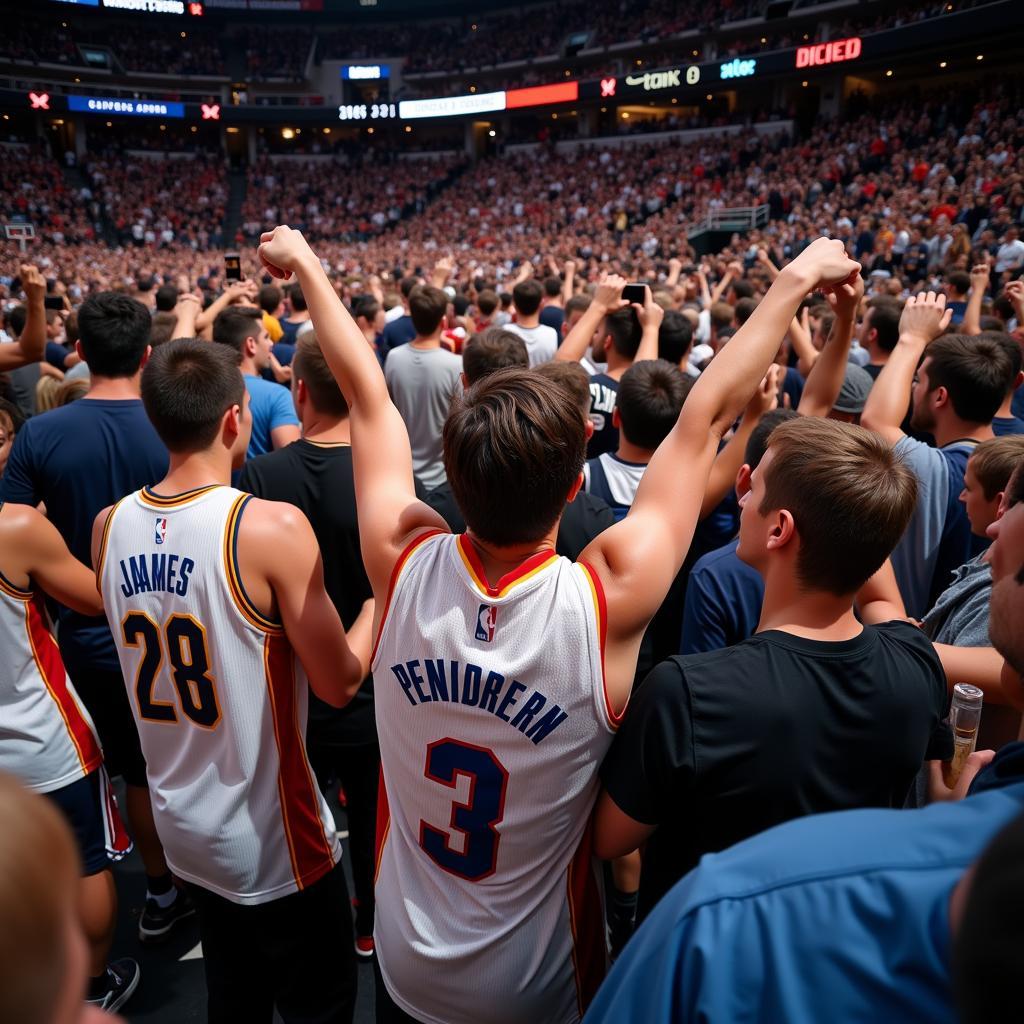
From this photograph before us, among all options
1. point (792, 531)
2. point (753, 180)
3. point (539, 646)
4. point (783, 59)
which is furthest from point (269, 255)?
point (783, 59)

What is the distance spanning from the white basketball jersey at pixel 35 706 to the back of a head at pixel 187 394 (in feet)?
2.59

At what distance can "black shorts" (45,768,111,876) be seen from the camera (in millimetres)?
2621

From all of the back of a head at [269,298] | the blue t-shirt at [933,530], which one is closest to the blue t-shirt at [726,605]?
the blue t-shirt at [933,530]

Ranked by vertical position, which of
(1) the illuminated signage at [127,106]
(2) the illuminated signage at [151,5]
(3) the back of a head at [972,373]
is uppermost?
(2) the illuminated signage at [151,5]

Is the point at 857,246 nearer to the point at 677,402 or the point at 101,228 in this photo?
the point at 677,402

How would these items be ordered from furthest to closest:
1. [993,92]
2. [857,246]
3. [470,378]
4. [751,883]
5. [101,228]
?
[101,228]
[993,92]
[857,246]
[470,378]
[751,883]

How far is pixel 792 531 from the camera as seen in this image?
5.58 ft

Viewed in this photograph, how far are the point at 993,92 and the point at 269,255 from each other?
27352 mm

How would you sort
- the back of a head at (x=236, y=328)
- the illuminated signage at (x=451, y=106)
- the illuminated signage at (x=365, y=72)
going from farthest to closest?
the illuminated signage at (x=365, y=72)
the illuminated signage at (x=451, y=106)
the back of a head at (x=236, y=328)

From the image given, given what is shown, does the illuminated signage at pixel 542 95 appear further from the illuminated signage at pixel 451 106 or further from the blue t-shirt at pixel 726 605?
the blue t-shirt at pixel 726 605

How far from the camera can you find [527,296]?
614 cm

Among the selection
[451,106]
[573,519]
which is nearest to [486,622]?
[573,519]

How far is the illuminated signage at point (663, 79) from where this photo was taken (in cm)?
2747

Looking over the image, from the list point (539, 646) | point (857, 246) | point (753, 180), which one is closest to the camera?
point (539, 646)
